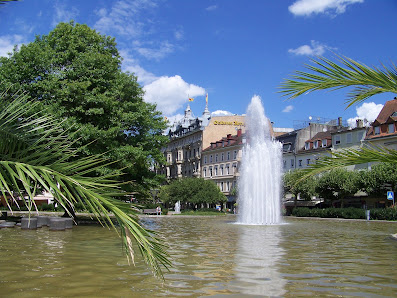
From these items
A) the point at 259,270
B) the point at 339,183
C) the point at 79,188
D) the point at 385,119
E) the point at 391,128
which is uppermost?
the point at 385,119

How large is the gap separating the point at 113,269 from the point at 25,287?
2.34m

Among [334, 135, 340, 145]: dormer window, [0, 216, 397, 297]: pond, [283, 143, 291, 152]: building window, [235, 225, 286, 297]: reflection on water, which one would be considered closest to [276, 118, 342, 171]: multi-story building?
[283, 143, 291, 152]: building window

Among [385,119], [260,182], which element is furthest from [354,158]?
[385,119]

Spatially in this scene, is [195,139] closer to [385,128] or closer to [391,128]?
[385,128]

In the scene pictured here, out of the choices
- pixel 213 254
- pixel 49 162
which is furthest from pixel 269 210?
pixel 49 162

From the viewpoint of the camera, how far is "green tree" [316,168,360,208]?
52.9 m

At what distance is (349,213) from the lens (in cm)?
4716

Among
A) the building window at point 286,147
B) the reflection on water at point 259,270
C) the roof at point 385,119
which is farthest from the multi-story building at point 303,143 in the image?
the reflection on water at point 259,270

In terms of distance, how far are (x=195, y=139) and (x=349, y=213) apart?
192 ft

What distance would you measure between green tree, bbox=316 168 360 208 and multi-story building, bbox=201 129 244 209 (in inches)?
1094

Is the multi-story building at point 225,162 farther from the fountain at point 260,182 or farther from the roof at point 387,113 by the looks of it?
the fountain at point 260,182

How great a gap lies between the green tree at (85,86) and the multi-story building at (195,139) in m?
63.8

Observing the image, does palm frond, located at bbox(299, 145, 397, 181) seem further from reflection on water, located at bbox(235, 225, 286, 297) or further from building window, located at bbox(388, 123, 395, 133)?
building window, located at bbox(388, 123, 395, 133)

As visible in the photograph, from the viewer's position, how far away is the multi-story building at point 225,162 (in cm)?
8631
